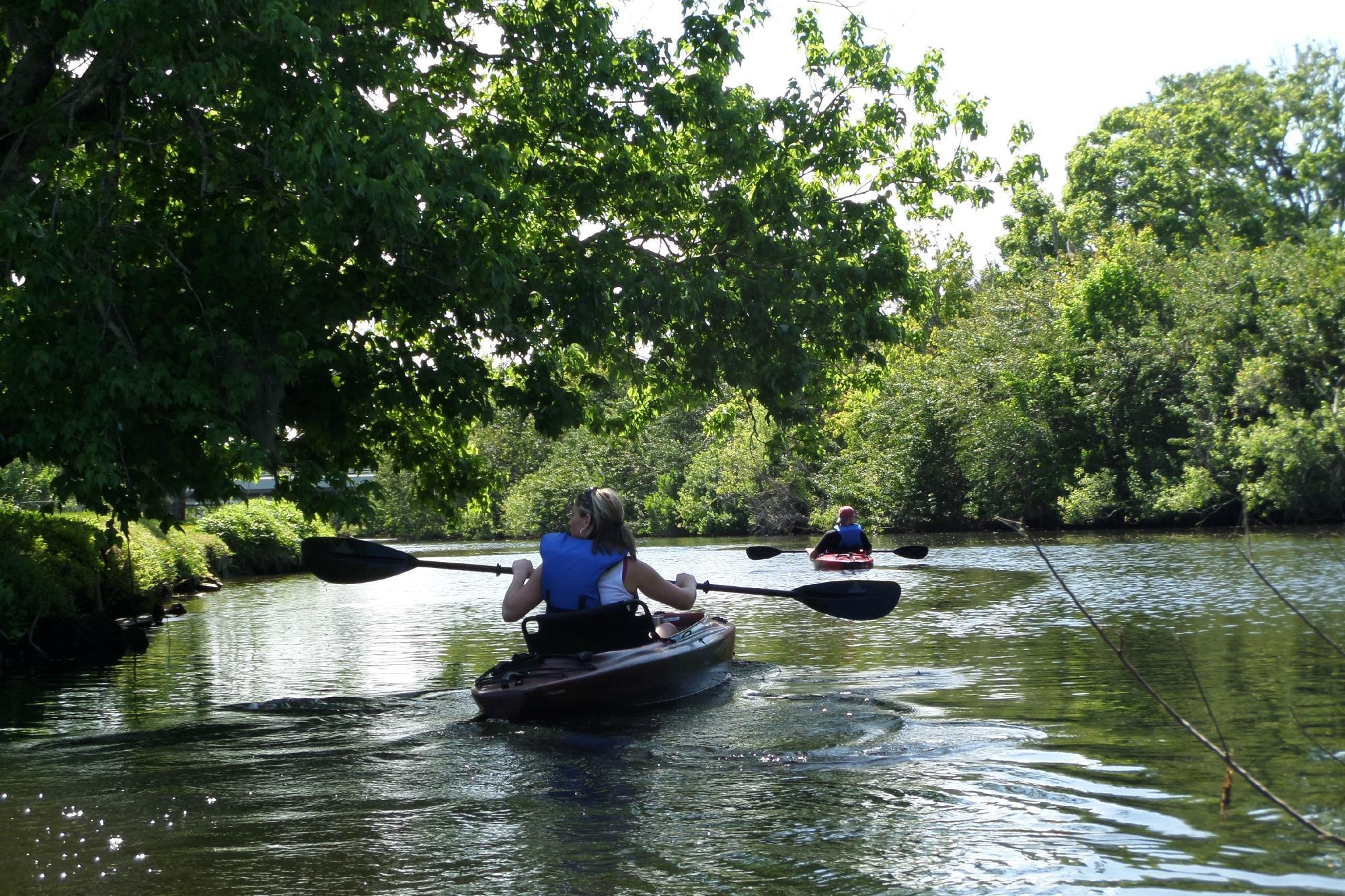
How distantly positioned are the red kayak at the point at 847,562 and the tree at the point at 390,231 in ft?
13.7

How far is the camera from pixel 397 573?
11070 mm

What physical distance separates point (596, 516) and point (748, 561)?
66.2 ft

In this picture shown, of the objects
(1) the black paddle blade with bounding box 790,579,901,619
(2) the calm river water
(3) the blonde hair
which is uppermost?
(3) the blonde hair

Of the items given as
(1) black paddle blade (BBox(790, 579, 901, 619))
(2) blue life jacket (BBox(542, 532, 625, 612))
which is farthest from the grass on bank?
(1) black paddle blade (BBox(790, 579, 901, 619))

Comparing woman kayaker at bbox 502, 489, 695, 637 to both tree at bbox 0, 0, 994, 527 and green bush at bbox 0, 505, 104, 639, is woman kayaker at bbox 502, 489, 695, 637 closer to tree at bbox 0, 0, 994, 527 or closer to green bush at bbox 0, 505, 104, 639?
tree at bbox 0, 0, 994, 527

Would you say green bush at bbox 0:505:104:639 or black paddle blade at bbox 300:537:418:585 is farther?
green bush at bbox 0:505:104:639

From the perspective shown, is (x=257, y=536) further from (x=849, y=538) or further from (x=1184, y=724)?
(x=1184, y=724)

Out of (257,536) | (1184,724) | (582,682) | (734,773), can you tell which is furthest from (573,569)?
(257,536)

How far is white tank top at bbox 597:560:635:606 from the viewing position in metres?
8.79

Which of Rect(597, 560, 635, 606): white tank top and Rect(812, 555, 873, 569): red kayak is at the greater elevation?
Rect(597, 560, 635, 606): white tank top

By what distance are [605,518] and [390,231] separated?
299 cm

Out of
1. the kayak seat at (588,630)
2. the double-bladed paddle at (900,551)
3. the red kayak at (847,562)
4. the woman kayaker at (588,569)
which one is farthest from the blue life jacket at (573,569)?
the red kayak at (847,562)

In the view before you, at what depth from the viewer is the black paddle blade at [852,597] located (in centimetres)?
1092

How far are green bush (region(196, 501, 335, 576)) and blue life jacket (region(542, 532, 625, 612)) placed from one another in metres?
25.1
